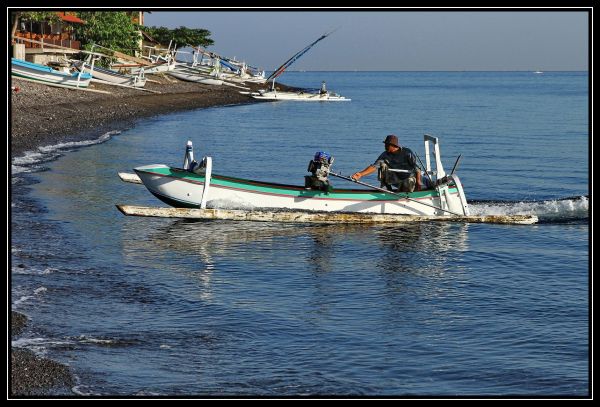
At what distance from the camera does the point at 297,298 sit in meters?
15.7

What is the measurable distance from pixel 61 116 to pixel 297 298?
104ft

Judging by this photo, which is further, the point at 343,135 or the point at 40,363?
the point at 343,135

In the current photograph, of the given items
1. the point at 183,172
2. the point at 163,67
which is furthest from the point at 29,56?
the point at 183,172

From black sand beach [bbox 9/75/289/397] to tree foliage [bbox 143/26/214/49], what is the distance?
76.7 ft

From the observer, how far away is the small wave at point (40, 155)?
1165 inches

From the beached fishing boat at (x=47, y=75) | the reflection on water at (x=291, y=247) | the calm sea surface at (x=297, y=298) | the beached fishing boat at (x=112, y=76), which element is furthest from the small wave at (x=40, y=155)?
the beached fishing boat at (x=112, y=76)

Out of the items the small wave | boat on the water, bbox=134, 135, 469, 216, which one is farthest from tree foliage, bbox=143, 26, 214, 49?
boat on the water, bbox=134, 135, 469, 216

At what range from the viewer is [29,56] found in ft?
203

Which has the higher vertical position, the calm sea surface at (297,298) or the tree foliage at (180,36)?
the tree foliage at (180,36)

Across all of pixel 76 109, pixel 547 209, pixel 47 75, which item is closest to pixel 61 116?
pixel 76 109

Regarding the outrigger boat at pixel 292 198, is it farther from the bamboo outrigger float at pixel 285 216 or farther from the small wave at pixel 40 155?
the small wave at pixel 40 155

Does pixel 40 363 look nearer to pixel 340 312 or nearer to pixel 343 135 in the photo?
pixel 340 312

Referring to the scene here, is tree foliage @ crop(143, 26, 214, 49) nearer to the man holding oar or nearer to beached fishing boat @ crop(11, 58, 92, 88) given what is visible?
beached fishing boat @ crop(11, 58, 92, 88)
